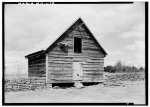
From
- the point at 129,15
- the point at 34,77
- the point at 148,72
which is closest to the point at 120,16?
the point at 129,15

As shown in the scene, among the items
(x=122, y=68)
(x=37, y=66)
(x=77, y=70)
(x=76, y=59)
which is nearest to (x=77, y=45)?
(x=76, y=59)

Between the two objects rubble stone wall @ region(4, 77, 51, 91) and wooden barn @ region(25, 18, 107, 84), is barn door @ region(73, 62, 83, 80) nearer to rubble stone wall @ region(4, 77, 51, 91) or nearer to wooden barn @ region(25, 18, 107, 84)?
wooden barn @ region(25, 18, 107, 84)

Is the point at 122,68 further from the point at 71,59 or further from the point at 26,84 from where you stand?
the point at 26,84

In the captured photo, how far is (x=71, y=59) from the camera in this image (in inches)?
755

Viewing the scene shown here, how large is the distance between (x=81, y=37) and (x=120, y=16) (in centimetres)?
526

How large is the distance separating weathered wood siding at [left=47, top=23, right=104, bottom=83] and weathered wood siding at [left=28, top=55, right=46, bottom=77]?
1.14ft

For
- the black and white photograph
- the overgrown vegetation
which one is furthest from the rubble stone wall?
the overgrown vegetation

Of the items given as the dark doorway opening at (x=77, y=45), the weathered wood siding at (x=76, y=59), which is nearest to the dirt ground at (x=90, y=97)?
the weathered wood siding at (x=76, y=59)

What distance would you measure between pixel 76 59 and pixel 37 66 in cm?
232

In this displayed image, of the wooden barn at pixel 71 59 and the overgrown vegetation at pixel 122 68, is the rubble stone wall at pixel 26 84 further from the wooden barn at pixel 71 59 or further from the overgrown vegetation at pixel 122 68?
the overgrown vegetation at pixel 122 68

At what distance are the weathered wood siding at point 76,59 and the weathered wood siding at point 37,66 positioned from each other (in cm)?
35

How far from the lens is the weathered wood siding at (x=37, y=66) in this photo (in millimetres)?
18172

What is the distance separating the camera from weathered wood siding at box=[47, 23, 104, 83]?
18.4 m

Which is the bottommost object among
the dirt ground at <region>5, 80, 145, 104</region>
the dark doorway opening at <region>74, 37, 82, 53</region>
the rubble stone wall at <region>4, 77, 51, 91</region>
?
the dirt ground at <region>5, 80, 145, 104</region>
